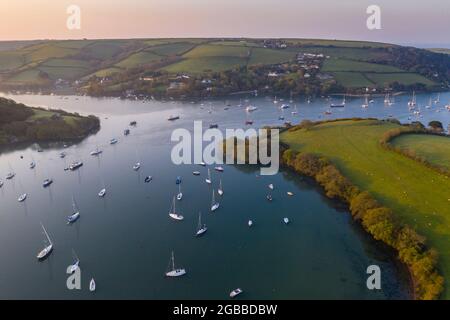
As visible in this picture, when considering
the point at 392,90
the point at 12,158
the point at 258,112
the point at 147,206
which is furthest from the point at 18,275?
the point at 392,90

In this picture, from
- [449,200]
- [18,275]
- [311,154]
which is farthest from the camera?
[311,154]

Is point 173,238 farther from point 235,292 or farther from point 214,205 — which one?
point 235,292

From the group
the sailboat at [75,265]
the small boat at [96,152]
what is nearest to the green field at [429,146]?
the sailboat at [75,265]

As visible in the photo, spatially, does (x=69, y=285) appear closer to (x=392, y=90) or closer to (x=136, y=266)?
(x=136, y=266)

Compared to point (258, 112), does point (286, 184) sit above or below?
below

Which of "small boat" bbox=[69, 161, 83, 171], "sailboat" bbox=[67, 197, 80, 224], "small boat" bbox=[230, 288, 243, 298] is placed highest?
"small boat" bbox=[69, 161, 83, 171]

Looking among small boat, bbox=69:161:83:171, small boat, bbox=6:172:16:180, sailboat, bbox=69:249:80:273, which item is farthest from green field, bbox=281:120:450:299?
small boat, bbox=6:172:16:180

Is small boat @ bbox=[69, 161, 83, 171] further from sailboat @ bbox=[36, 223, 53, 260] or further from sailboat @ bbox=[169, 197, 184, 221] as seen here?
sailboat @ bbox=[36, 223, 53, 260]
